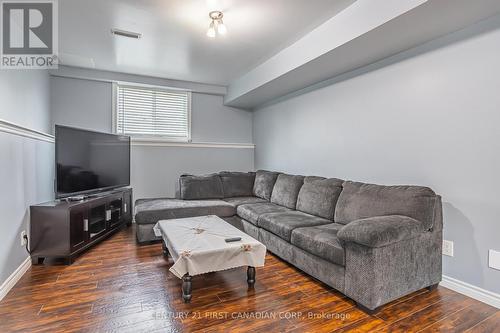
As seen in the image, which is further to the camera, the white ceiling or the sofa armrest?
the white ceiling

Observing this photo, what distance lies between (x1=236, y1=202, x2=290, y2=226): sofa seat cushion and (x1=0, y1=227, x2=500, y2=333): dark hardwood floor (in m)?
0.80

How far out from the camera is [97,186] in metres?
3.56

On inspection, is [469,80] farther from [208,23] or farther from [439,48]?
[208,23]

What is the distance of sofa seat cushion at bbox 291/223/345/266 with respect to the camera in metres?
2.08

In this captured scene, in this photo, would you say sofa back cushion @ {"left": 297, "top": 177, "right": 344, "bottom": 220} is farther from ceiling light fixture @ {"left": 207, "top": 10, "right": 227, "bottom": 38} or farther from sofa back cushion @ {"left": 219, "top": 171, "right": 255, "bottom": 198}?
ceiling light fixture @ {"left": 207, "top": 10, "right": 227, "bottom": 38}

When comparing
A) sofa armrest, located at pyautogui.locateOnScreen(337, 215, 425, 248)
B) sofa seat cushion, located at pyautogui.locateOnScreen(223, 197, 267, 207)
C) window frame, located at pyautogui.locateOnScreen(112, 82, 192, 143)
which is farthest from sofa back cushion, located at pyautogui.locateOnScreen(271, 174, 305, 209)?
window frame, located at pyautogui.locateOnScreen(112, 82, 192, 143)

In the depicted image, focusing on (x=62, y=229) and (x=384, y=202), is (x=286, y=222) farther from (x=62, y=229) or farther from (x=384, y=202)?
(x=62, y=229)

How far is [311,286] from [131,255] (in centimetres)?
199

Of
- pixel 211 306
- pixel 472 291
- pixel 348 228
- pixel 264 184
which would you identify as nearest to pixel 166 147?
pixel 264 184

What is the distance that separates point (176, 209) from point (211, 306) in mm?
1664

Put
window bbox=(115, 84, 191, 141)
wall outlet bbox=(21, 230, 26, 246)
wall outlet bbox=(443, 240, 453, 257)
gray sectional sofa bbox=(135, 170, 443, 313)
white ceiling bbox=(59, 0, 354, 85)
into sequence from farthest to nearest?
window bbox=(115, 84, 191, 141) < wall outlet bbox=(21, 230, 26, 246) < white ceiling bbox=(59, 0, 354, 85) < wall outlet bbox=(443, 240, 453, 257) < gray sectional sofa bbox=(135, 170, 443, 313)

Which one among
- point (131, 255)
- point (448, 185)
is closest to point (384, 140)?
point (448, 185)

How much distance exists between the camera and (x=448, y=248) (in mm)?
2277

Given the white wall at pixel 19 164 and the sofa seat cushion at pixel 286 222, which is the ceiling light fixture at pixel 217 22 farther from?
the sofa seat cushion at pixel 286 222
